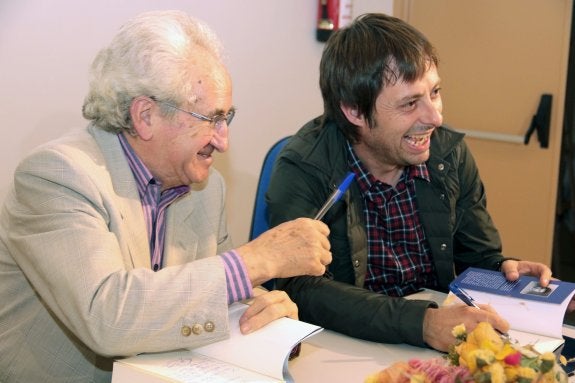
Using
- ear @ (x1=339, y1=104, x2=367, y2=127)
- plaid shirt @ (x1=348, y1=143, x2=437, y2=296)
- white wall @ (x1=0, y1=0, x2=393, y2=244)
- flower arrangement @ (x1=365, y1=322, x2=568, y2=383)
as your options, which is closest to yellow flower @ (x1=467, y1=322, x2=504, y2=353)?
flower arrangement @ (x1=365, y1=322, x2=568, y2=383)

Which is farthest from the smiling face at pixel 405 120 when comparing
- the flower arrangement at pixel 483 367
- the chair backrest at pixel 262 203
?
the flower arrangement at pixel 483 367

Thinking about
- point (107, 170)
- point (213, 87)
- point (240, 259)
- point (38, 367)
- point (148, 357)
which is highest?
point (213, 87)

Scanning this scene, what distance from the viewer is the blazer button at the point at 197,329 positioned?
135 centimetres

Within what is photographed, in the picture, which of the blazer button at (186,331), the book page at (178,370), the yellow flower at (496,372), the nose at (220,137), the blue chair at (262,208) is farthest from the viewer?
the blue chair at (262,208)

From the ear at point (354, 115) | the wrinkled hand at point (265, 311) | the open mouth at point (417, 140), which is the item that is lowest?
the wrinkled hand at point (265, 311)

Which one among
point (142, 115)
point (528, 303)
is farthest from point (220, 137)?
point (528, 303)

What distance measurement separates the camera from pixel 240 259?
56.4 inches

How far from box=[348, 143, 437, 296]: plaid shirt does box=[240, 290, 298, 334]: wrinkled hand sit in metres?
0.60

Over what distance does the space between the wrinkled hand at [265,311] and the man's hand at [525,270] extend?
63 centimetres

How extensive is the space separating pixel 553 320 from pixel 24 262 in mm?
1102

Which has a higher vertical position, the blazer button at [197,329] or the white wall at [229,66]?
the white wall at [229,66]

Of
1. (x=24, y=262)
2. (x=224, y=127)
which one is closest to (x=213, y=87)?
(x=224, y=127)

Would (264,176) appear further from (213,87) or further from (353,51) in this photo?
(213,87)

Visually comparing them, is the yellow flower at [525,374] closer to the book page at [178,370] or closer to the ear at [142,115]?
the book page at [178,370]
